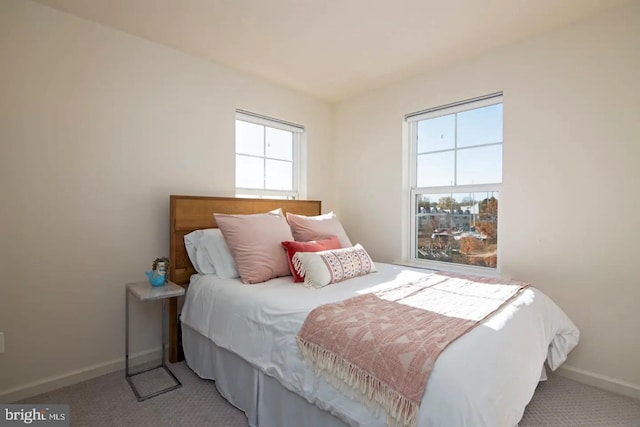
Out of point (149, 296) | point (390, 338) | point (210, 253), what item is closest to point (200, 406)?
point (149, 296)

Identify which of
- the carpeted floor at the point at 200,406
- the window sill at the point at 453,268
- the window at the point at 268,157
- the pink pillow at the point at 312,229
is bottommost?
the carpeted floor at the point at 200,406

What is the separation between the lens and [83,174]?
2137mm

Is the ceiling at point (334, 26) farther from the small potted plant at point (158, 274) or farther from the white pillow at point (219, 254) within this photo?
the small potted plant at point (158, 274)

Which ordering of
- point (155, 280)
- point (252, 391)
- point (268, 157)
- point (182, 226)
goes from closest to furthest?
point (252, 391) < point (155, 280) < point (182, 226) < point (268, 157)

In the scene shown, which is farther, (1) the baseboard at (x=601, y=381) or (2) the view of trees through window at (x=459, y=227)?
(2) the view of trees through window at (x=459, y=227)

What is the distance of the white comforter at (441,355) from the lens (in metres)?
1.03

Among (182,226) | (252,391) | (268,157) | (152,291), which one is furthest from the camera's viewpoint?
(268,157)

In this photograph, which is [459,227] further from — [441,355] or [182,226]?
[182,226]

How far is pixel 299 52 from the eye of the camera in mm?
2545

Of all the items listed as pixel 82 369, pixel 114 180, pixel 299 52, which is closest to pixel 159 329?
pixel 82 369

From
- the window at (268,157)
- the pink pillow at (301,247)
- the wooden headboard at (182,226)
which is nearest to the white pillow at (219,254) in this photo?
the wooden headboard at (182,226)

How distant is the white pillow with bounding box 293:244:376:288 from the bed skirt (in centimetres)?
60

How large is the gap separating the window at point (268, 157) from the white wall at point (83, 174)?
0.34 m

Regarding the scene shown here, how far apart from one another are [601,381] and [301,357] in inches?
80.6
